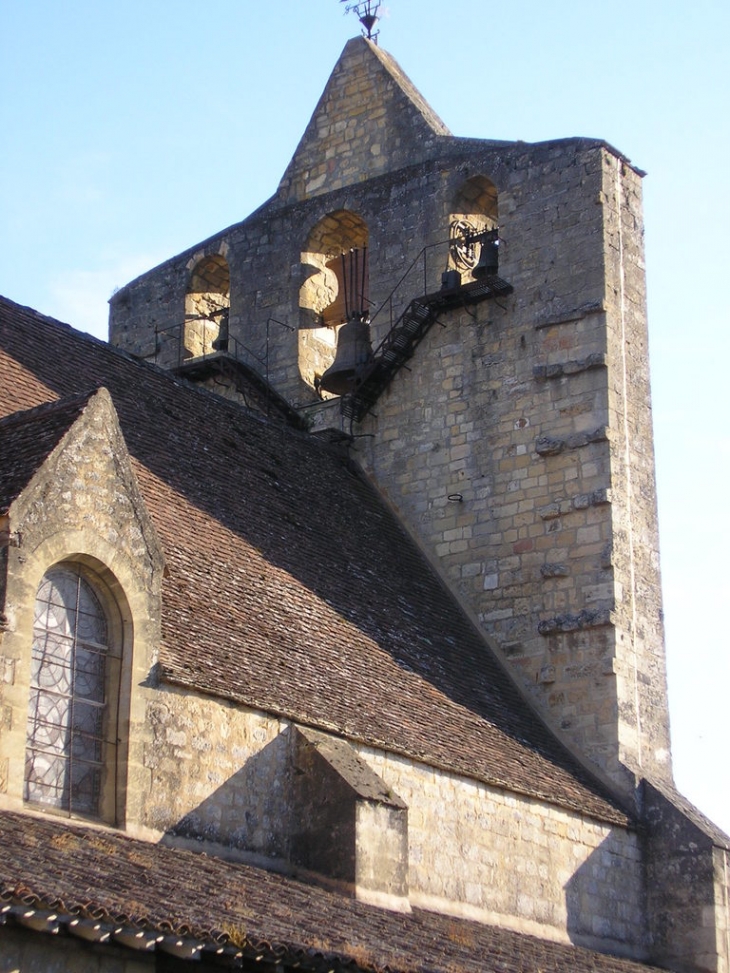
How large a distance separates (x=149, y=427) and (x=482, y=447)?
493 centimetres

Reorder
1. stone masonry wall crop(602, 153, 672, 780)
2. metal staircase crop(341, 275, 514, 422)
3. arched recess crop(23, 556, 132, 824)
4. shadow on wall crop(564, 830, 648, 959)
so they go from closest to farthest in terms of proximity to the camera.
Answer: arched recess crop(23, 556, 132, 824) < shadow on wall crop(564, 830, 648, 959) < stone masonry wall crop(602, 153, 672, 780) < metal staircase crop(341, 275, 514, 422)

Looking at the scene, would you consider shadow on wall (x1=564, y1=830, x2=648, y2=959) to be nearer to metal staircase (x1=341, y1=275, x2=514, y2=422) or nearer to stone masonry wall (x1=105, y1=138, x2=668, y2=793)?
stone masonry wall (x1=105, y1=138, x2=668, y2=793)

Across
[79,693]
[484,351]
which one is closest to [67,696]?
[79,693]

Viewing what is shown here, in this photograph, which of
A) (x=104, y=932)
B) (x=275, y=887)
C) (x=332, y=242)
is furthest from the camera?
(x=332, y=242)

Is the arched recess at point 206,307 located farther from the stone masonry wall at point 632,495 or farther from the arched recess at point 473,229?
the stone masonry wall at point 632,495

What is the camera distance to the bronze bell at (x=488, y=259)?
23.9 metres

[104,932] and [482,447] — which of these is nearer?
[104,932]

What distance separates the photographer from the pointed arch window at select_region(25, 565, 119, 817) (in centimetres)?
1448

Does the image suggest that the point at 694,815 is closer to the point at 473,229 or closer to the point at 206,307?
the point at 473,229

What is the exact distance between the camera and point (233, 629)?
55.3ft

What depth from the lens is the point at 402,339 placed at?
23.8m

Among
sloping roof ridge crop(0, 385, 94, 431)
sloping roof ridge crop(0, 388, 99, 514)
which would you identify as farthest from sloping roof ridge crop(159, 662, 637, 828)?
sloping roof ridge crop(0, 385, 94, 431)

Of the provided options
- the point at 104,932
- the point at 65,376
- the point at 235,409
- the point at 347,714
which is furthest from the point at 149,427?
the point at 104,932

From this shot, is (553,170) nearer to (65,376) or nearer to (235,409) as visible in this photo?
(235,409)
